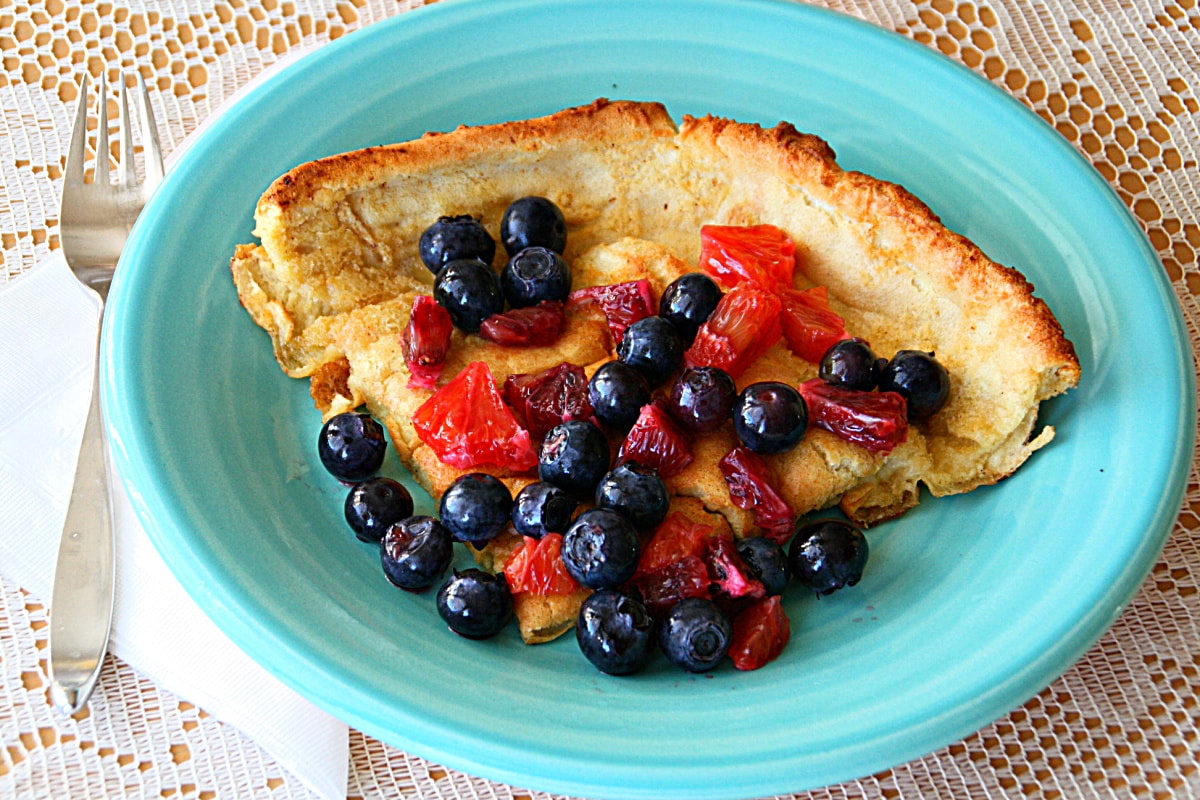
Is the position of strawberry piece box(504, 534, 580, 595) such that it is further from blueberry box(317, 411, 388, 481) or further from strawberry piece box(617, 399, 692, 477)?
blueberry box(317, 411, 388, 481)

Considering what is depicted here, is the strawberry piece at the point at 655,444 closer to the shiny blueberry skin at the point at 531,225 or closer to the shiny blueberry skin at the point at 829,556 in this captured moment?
the shiny blueberry skin at the point at 829,556

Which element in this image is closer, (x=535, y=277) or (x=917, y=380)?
(x=917, y=380)

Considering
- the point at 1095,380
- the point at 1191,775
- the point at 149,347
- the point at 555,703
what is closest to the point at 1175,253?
the point at 1095,380

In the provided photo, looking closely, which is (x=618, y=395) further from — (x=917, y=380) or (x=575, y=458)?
(x=917, y=380)

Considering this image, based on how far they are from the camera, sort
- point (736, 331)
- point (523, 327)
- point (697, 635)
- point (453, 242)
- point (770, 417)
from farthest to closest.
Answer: point (453, 242), point (523, 327), point (736, 331), point (770, 417), point (697, 635)

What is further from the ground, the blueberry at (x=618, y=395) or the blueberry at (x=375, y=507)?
the blueberry at (x=618, y=395)

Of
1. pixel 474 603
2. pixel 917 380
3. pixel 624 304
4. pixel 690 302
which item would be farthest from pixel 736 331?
pixel 474 603

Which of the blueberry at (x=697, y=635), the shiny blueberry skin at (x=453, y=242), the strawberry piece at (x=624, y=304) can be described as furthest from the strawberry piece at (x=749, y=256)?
the blueberry at (x=697, y=635)
